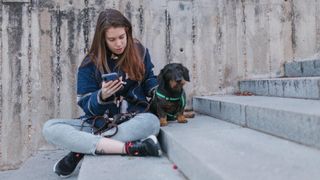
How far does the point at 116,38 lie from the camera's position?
2285 millimetres

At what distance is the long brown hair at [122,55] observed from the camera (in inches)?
90.6

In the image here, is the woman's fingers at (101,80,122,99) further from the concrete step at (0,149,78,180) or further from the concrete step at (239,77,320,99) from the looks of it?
the concrete step at (239,77,320,99)

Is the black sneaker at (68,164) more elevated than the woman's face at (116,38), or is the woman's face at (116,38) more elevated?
the woman's face at (116,38)

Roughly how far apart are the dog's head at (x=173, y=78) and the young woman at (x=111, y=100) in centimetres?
9

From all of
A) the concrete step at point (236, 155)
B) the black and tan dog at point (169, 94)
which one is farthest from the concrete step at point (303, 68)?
the black and tan dog at point (169, 94)

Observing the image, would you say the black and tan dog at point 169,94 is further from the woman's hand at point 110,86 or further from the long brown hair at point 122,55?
the woman's hand at point 110,86

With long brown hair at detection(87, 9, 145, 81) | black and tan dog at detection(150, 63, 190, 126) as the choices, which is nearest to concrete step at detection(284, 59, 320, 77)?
black and tan dog at detection(150, 63, 190, 126)

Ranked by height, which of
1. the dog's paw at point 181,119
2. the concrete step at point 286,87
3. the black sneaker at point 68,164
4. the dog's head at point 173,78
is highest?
the dog's head at point 173,78

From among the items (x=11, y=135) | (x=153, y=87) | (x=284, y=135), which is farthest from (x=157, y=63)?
(x=284, y=135)

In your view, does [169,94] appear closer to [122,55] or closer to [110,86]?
[122,55]

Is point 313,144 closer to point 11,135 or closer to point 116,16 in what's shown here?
point 116,16

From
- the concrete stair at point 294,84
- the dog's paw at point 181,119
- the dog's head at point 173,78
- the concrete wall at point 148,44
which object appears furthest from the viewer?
the concrete wall at point 148,44

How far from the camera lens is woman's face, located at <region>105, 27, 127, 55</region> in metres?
2.27

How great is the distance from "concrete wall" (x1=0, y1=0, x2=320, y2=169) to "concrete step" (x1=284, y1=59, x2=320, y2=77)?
0.16 meters
